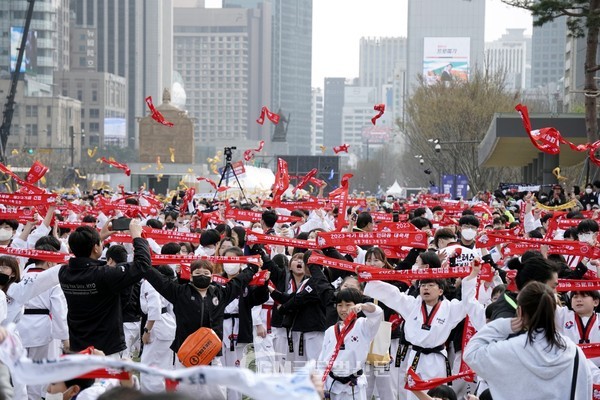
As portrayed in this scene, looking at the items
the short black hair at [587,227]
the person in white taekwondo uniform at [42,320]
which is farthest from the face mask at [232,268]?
the short black hair at [587,227]

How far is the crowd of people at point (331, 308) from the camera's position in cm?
617

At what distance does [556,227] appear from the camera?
14805mm

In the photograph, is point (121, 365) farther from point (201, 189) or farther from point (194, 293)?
point (201, 189)

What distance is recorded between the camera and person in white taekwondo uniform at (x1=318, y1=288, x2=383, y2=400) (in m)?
9.57

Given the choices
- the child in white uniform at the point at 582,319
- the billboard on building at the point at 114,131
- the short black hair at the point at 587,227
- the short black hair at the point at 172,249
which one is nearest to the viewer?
the child in white uniform at the point at 582,319

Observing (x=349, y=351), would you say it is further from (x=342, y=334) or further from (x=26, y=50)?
(x=26, y=50)

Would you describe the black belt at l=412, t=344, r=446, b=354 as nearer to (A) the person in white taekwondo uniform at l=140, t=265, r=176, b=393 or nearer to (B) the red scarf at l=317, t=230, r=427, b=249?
(B) the red scarf at l=317, t=230, r=427, b=249

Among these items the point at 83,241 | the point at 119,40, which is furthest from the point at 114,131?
the point at 83,241

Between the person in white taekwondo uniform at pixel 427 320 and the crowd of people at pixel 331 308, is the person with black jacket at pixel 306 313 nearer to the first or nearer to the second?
the crowd of people at pixel 331 308

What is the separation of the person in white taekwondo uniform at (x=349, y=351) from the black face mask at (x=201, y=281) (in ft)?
3.51

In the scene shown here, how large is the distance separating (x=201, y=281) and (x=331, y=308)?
102 inches

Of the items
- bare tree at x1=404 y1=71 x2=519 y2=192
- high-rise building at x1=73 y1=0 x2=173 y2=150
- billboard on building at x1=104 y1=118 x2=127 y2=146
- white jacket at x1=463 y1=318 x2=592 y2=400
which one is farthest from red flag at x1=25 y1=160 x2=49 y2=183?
high-rise building at x1=73 y1=0 x2=173 y2=150

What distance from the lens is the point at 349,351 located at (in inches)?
385

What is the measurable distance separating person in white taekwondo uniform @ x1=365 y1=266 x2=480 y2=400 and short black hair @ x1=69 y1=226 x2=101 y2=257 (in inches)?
87.5
